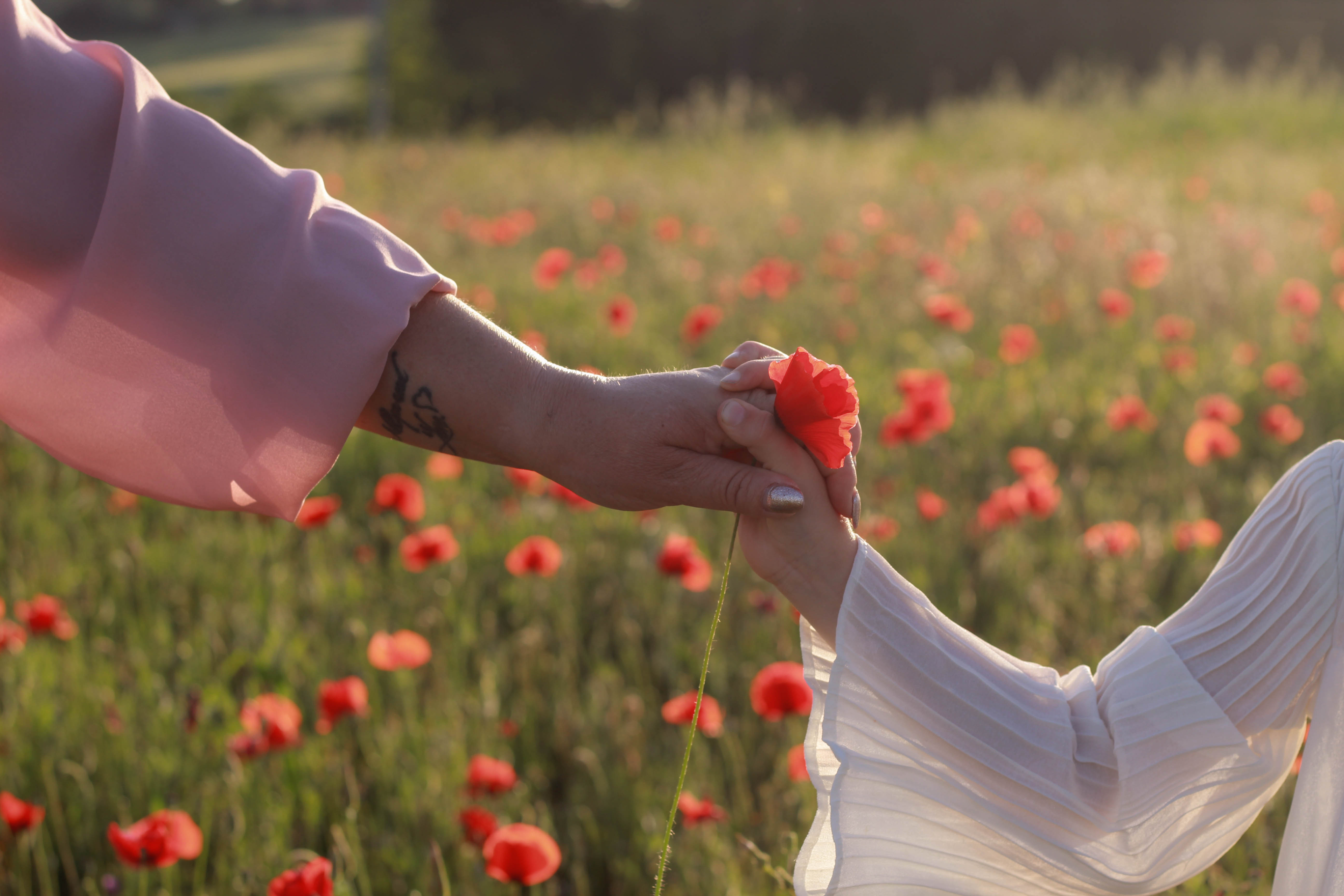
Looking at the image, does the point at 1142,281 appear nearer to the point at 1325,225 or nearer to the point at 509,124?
the point at 1325,225

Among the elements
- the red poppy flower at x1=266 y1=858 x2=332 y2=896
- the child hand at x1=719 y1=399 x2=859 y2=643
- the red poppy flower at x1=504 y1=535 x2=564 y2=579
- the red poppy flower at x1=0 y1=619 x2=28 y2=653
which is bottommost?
the red poppy flower at x1=0 y1=619 x2=28 y2=653

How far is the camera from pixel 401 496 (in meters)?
2.36

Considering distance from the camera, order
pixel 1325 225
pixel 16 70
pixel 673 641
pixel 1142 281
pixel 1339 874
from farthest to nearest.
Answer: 1. pixel 1325 225
2. pixel 1142 281
3. pixel 673 641
4. pixel 16 70
5. pixel 1339 874

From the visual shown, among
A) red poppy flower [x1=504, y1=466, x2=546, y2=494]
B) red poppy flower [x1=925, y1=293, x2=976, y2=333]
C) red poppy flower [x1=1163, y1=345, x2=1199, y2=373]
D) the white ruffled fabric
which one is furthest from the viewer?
red poppy flower [x1=925, y1=293, x2=976, y2=333]

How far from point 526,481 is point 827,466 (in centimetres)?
148

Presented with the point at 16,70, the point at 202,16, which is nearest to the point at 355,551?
the point at 16,70

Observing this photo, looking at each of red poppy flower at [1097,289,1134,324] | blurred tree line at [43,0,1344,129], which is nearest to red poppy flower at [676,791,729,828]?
red poppy flower at [1097,289,1134,324]

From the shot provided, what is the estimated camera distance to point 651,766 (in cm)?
188

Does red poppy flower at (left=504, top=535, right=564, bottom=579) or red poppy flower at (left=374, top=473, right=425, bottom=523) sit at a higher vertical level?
red poppy flower at (left=504, top=535, right=564, bottom=579)

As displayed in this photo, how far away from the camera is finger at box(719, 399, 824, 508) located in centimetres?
112

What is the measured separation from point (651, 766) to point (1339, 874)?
1.10m

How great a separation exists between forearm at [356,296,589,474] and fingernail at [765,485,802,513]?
0.24 m

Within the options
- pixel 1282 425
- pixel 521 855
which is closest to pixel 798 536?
pixel 521 855

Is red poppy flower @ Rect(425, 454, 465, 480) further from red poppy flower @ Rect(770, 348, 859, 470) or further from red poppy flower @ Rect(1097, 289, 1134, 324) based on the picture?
red poppy flower @ Rect(1097, 289, 1134, 324)
